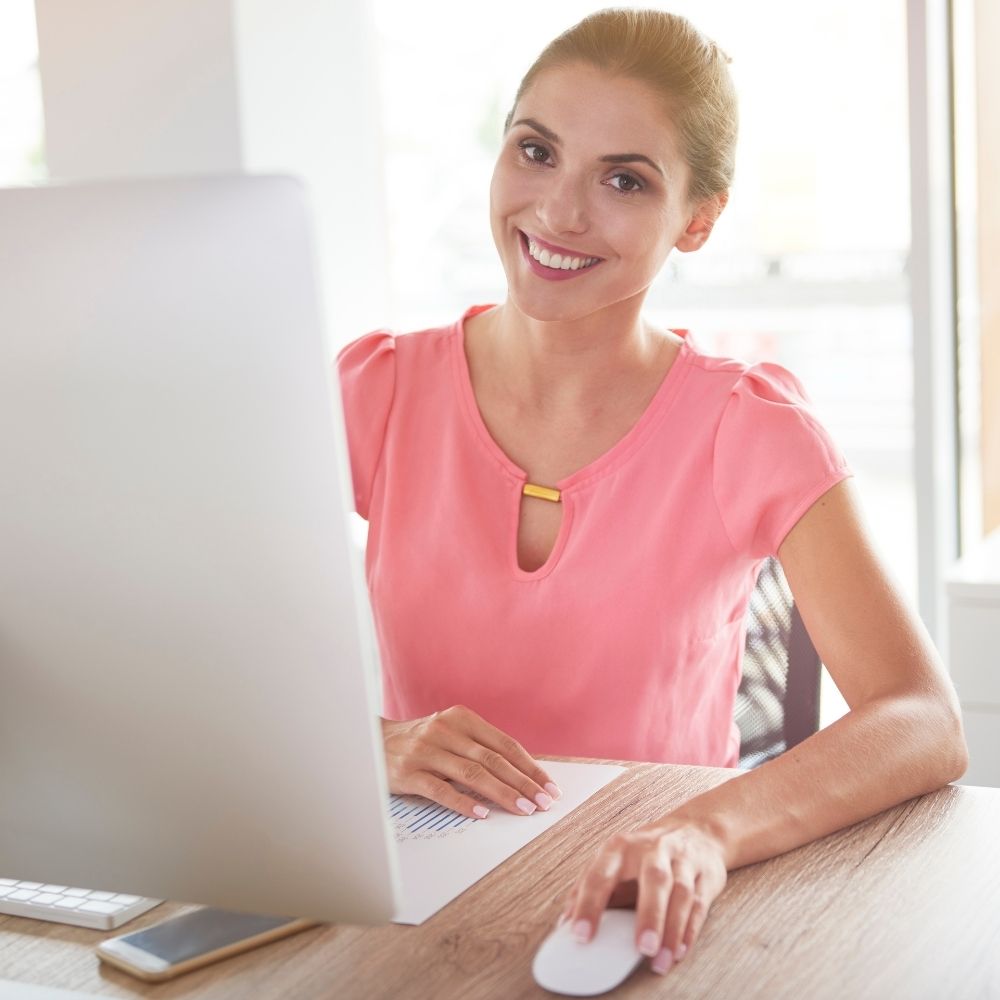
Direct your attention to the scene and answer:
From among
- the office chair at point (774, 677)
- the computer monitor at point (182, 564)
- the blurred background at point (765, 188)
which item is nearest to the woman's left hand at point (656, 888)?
A: the computer monitor at point (182, 564)

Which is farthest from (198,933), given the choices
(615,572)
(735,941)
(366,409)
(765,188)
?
(765,188)

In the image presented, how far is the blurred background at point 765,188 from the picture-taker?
10.1 feet

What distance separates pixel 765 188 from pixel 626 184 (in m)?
2.09

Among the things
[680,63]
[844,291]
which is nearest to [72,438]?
[680,63]

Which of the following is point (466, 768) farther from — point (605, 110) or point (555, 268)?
point (605, 110)

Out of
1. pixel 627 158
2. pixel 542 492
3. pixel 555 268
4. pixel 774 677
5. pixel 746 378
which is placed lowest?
pixel 774 677

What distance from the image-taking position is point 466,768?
1.21 meters

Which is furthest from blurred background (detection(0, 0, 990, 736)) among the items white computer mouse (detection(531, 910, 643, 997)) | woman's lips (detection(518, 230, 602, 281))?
white computer mouse (detection(531, 910, 643, 997))

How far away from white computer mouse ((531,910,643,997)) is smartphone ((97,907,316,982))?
0.57ft

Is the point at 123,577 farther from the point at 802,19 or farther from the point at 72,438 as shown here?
the point at 802,19

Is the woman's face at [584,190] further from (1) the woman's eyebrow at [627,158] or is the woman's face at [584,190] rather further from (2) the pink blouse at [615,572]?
(2) the pink blouse at [615,572]

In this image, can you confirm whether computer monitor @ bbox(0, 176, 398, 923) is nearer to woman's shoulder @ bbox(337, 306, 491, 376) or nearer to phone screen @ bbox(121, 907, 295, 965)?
phone screen @ bbox(121, 907, 295, 965)

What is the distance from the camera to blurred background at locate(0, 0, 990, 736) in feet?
10.1

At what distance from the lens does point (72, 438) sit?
0.75 m
